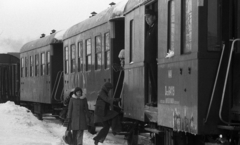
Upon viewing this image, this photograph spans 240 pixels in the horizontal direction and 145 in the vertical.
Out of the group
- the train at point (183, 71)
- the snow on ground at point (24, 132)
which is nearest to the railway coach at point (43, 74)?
the snow on ground at point (24, 132)

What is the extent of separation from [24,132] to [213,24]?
33.0ft

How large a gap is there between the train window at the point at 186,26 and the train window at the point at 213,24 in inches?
16.9

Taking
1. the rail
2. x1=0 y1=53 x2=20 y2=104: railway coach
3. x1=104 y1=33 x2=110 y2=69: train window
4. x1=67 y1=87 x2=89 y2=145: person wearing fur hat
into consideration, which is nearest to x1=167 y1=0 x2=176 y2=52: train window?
x1=67 y1=87 x2=89 y2=145: person wearing fur hat

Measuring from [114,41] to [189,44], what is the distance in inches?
252

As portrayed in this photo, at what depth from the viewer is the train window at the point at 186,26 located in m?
8.44

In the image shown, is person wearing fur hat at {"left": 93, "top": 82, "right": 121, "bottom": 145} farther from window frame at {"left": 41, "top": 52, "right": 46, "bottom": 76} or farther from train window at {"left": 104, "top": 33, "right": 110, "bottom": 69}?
window frame at {"left": 41, "top": 52, "right": 46, "bottom": 76}

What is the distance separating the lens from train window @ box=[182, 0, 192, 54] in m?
8.44

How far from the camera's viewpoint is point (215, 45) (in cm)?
808

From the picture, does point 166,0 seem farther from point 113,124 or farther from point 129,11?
point 113,124

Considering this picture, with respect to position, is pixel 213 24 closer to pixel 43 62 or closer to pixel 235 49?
pixel 235 49

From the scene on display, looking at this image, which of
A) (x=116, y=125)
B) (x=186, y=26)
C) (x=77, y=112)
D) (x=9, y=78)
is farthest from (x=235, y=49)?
(x=9, y=78)

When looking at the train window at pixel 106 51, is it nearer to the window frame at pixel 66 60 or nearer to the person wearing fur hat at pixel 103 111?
the person wearing fur hat at pixel 103 111

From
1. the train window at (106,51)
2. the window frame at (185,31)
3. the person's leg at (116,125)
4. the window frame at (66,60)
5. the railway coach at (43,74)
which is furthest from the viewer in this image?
the railway coach at (43,74)

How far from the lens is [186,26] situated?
28.2ft
